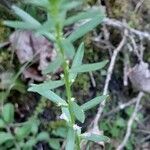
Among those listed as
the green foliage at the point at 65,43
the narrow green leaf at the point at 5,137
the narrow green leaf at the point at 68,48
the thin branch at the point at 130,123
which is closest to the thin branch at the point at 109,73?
the thin branch at the point at 130,123

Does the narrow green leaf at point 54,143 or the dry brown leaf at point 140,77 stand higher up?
the dry brown leaf at point 140,77

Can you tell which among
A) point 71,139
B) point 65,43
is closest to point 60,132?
point 71,139

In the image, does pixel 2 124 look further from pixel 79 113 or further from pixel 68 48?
pixel 68 48

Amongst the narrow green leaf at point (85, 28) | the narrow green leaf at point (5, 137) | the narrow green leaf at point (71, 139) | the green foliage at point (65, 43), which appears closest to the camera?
the green foliage at point (65, 43)

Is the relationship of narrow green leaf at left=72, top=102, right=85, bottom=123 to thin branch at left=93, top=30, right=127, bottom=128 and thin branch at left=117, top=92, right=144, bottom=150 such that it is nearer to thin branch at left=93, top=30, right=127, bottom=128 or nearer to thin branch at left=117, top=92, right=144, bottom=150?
thin branch at left=93, top=30, right=127, bottom=128

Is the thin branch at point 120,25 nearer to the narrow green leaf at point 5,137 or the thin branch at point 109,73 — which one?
the thin branch at point 109,73

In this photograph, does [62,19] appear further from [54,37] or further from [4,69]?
[4,69]

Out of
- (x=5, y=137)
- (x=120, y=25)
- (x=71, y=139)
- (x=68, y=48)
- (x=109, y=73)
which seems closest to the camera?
(x=68, y=48)

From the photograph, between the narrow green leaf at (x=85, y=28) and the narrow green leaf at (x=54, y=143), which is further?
the narrow green leaf at (x=54, y=143)
